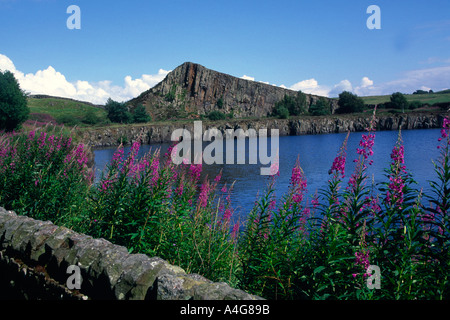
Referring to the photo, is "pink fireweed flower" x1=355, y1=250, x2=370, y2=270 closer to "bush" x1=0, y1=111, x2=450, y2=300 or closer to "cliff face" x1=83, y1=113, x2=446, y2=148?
"bush" x1=0, y1=111, x2=450, y2=300

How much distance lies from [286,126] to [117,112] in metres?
56.8

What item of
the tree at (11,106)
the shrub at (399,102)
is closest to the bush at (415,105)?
the shrub at (399,102)

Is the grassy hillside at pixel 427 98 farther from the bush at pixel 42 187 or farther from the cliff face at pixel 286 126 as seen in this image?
the bush at pixel 42 187

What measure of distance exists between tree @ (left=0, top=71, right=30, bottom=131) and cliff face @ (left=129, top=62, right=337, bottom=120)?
126272 millimetres

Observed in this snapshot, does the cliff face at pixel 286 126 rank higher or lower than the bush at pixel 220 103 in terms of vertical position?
lower

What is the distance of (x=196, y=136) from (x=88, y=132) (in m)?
33.9

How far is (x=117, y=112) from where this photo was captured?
4579 inches

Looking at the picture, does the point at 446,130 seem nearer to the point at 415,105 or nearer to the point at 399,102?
the point at 415,105

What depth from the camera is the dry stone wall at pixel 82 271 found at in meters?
3.92

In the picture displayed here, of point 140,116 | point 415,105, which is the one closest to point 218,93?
point 140,116

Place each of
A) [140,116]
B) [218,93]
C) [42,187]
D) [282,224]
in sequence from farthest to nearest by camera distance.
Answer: [218,93] → [140,116] → [42,187] → [282,224]

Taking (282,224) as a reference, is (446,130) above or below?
above

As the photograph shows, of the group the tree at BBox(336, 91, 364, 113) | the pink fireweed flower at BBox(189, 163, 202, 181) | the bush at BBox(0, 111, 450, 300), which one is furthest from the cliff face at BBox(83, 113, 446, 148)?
the pink fireweed flower at BBox(189, 163, 202, 181)

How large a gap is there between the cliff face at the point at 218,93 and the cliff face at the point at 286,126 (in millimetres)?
61432
